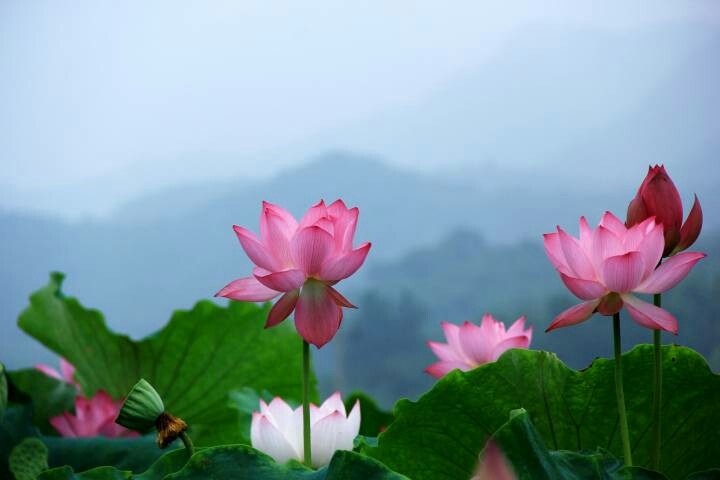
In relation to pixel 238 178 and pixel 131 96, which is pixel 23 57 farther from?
pixel 238 178

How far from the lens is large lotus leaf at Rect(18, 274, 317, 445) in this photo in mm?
1109

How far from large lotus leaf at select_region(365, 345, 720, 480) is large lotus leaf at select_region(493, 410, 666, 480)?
0.11 metres

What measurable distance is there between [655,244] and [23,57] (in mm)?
27689

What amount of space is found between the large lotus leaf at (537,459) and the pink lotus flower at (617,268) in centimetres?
8

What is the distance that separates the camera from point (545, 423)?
22.9 inches

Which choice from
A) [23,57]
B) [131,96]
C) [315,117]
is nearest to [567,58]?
[315,117]

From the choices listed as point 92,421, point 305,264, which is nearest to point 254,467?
point 305,264

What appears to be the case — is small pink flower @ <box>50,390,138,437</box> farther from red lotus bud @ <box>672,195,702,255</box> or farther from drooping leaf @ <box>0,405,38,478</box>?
red lotus bud @ <box>672,195,702,255</box>

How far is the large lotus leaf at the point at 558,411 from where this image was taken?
57 cm

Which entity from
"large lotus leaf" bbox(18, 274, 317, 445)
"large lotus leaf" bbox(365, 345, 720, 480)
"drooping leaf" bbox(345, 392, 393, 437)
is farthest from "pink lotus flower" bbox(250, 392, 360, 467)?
"large lotus leaf" bbox(18, 274, 317, 445)

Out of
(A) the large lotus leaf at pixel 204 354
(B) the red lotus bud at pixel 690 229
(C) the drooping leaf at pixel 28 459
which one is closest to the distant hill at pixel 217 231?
(A) the large lotus leaf at pixel 204 354

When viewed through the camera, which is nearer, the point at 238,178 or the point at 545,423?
the point at 545,423

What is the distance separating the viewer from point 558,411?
23.0 inches

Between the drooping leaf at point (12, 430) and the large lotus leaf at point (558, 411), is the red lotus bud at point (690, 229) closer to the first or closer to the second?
the large lotus leaf at point (558, 411)
